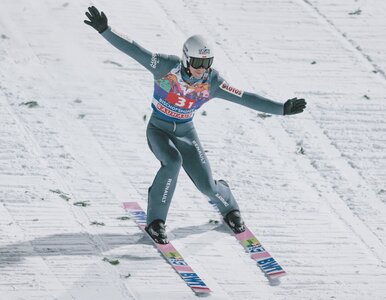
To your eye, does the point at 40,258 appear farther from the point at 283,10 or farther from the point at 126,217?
the point at 283,10

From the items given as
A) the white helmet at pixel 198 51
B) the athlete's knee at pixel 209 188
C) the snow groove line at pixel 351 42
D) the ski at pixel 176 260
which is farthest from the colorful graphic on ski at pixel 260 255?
the snow groove line at pixel 351 42

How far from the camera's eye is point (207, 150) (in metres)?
12.6

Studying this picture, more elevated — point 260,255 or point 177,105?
point 177,105

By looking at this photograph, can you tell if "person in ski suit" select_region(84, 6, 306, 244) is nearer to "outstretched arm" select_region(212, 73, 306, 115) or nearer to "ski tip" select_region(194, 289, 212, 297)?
"outstretched arm" select_region(212, 73, 306, 115)

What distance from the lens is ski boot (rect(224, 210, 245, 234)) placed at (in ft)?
36.2

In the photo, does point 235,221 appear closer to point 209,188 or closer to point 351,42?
point 209,188

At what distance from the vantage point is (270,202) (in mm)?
11711

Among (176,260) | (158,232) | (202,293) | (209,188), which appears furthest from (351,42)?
(202,293)

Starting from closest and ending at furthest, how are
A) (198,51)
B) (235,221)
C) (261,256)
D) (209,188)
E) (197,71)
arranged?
1. (198,51)
2. (197,71)
3. (261,256)
4. (209,188)
5. (235,221)

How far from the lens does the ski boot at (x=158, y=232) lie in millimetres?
10648

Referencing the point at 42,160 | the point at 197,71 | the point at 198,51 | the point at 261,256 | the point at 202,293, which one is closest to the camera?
the point at 202,293

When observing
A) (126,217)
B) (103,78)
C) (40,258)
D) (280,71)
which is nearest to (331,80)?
(280,71)

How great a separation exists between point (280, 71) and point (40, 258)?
563cm

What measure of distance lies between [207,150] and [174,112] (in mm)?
1949
